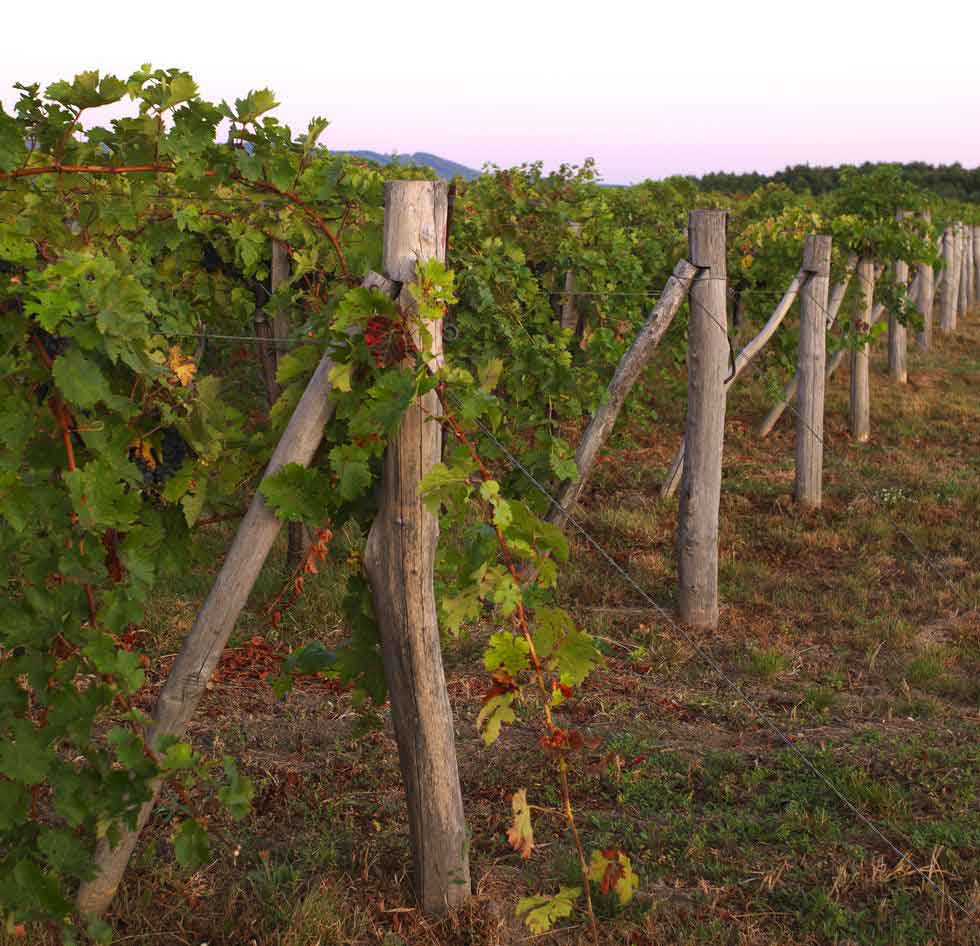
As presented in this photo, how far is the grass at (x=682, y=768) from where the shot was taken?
2.83 meters

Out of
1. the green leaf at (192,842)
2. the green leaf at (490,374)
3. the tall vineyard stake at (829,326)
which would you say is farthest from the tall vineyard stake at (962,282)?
the green leaf at (192,842)

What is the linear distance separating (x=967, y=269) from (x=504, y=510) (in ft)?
65.3

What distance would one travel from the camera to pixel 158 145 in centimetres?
263

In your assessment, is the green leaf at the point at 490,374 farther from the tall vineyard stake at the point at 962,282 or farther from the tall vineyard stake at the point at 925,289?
the tall vineyard stake at the point at 962,282

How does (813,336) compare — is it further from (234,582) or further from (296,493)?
(234,582)

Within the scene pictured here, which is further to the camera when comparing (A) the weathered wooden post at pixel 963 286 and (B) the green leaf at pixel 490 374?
(A) the weathered wooden post at pixel 963 286

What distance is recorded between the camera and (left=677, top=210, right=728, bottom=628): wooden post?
17.9 feet

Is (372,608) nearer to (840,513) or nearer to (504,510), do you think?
(504,510)

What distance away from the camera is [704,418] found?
548 cm

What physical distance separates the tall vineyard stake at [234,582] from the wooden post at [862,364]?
24.5 ft

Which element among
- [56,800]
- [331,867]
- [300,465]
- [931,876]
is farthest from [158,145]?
[931,876]

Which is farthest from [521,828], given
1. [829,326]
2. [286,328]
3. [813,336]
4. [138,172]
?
[829,326]

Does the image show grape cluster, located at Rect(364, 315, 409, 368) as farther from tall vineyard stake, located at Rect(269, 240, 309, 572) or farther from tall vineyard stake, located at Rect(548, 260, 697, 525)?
tall vineyard stake, located at Rect(269, 240, 309, 572)

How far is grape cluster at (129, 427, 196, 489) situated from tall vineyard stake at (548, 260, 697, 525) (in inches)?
105
